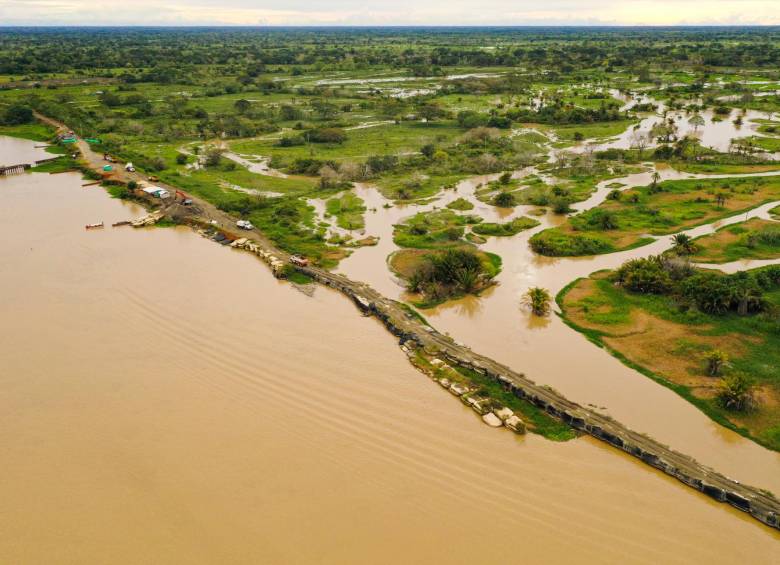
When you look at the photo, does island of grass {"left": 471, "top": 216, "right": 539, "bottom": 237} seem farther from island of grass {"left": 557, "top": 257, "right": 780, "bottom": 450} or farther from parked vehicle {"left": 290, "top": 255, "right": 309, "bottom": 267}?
parked vehicle {"left": 290, "top": 255, "right": 309, "bottom": 267}

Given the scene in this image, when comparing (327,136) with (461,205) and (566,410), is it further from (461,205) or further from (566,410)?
(566,410)

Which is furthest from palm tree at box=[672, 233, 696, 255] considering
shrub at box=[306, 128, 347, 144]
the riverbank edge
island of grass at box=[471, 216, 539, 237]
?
shrub at box=[306, 128, 347, 144]

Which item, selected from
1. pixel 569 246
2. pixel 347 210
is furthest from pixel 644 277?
pixel 347 210

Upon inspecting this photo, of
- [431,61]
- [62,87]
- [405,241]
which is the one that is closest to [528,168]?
[405,241]

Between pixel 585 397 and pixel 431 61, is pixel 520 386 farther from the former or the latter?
pixel 431 61

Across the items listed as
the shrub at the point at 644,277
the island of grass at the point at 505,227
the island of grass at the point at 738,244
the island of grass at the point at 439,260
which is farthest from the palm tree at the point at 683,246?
the island of grass at the point at 439,260
